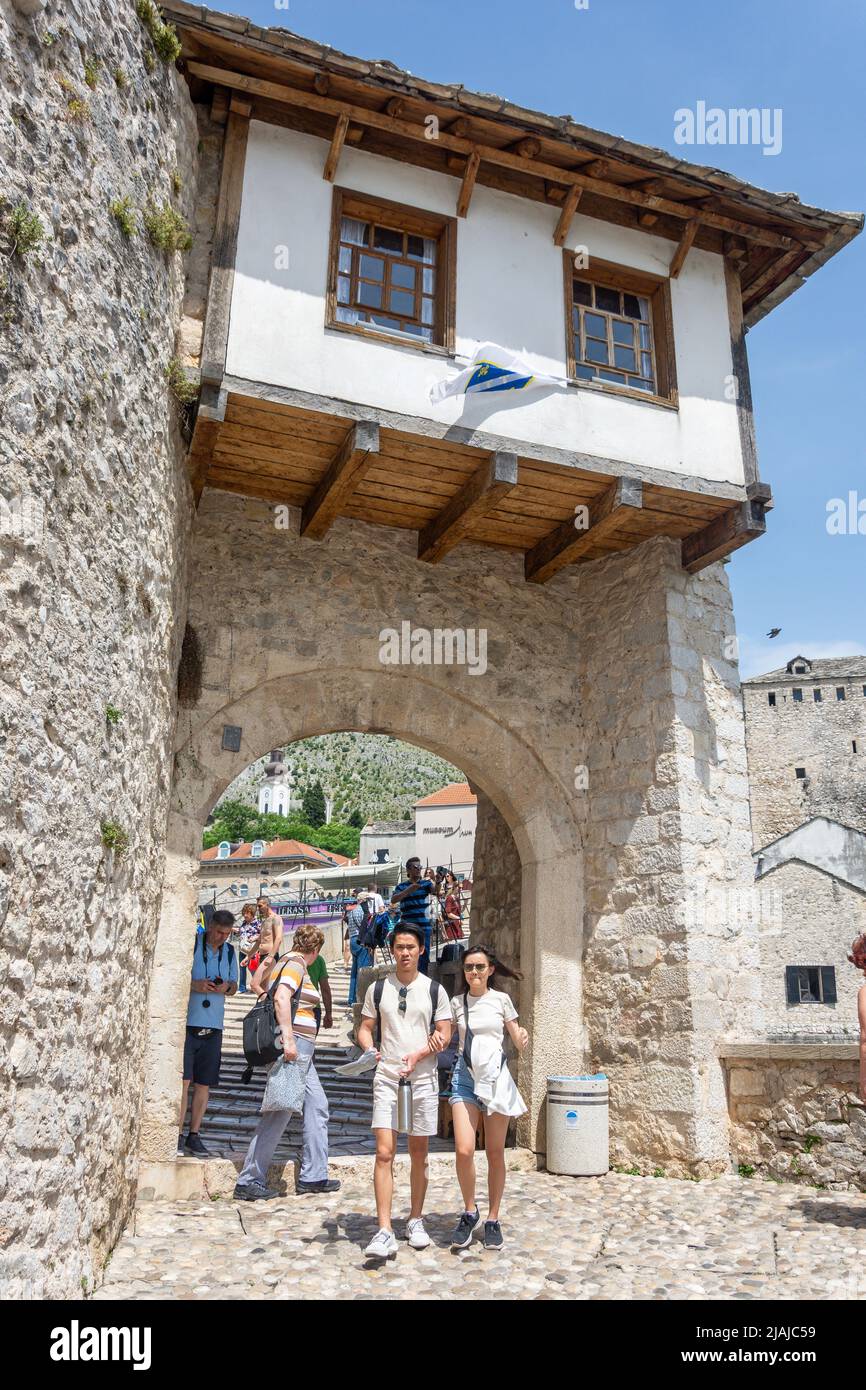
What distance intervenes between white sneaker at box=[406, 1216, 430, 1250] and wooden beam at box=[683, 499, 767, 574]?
4.77 m

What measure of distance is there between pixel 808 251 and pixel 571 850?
4760 mm

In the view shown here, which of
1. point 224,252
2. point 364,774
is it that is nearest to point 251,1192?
point 224,252

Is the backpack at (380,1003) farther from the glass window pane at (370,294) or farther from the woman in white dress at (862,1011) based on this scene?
the glass window pane at (370,294)

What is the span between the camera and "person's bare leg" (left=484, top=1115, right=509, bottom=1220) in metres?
4.65

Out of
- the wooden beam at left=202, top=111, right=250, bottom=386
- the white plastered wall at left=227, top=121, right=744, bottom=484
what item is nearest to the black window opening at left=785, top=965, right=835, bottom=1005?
the white plastered wall at left=227, top=121, right=744, bottom=484

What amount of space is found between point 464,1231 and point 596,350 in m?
5.65

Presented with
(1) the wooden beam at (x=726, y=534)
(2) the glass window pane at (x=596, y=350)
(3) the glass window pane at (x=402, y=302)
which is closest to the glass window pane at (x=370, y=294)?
(3) the glass window pane at (x=402, y=302)

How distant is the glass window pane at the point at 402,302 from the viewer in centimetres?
686

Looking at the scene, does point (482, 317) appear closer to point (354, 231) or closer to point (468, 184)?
point (468, 184)

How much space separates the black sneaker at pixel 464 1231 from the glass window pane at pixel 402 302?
5378 millimetres

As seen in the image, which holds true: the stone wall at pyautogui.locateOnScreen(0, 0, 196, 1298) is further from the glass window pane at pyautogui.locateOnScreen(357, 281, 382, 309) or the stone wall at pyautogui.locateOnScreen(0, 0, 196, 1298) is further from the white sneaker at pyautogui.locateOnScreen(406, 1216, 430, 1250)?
the glass window pane at pyautogui.locateOnScreen(357, 281, 382, 309)

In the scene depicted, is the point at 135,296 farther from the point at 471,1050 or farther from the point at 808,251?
the point at 808,251

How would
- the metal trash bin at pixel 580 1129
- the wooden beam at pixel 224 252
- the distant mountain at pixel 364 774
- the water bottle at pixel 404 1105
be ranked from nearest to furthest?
the water bottle at pixel 404 1105, the wooden beam at pixel 224 252, the metal trash bin at pixel 580 1129, the distant mountain at pixel 364 774

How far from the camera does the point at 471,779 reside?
8047mm
